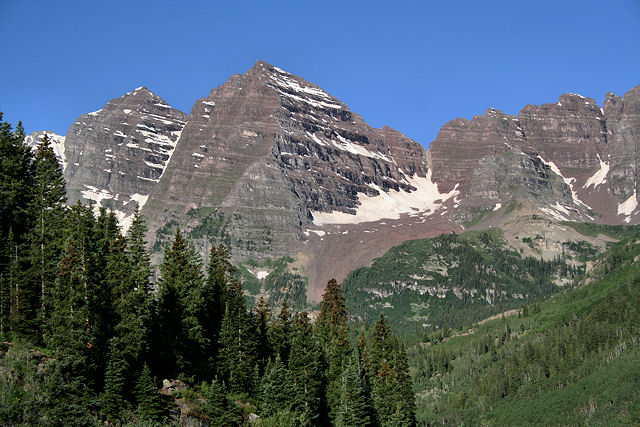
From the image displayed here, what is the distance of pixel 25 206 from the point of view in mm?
85562

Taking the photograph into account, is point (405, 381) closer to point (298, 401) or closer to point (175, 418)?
point (298, 401)

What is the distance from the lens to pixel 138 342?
232ft

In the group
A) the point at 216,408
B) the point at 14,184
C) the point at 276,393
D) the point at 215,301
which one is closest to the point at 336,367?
the point at 276,393

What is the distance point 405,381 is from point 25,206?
175 feet

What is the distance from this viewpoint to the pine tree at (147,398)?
66875mm

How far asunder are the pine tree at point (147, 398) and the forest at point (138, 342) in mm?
99

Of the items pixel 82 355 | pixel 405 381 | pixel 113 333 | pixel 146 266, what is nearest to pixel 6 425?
pixel 82 355

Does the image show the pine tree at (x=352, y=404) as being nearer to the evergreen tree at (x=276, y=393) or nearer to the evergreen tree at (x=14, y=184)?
the evergreen tree at (x=276, y=393)

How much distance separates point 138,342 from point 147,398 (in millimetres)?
5569

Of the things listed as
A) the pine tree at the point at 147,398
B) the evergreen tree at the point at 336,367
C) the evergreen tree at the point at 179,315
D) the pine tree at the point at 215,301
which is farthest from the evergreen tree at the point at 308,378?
the pine tree at the point at 147,398

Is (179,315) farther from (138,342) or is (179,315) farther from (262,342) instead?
(262,342)

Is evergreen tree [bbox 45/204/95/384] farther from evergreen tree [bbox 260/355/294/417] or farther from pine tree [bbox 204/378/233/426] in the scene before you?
evergreen tree [bbox 260/355/294/417]

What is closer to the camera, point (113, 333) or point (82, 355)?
point (82, 355)

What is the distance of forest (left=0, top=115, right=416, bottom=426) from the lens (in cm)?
6425
